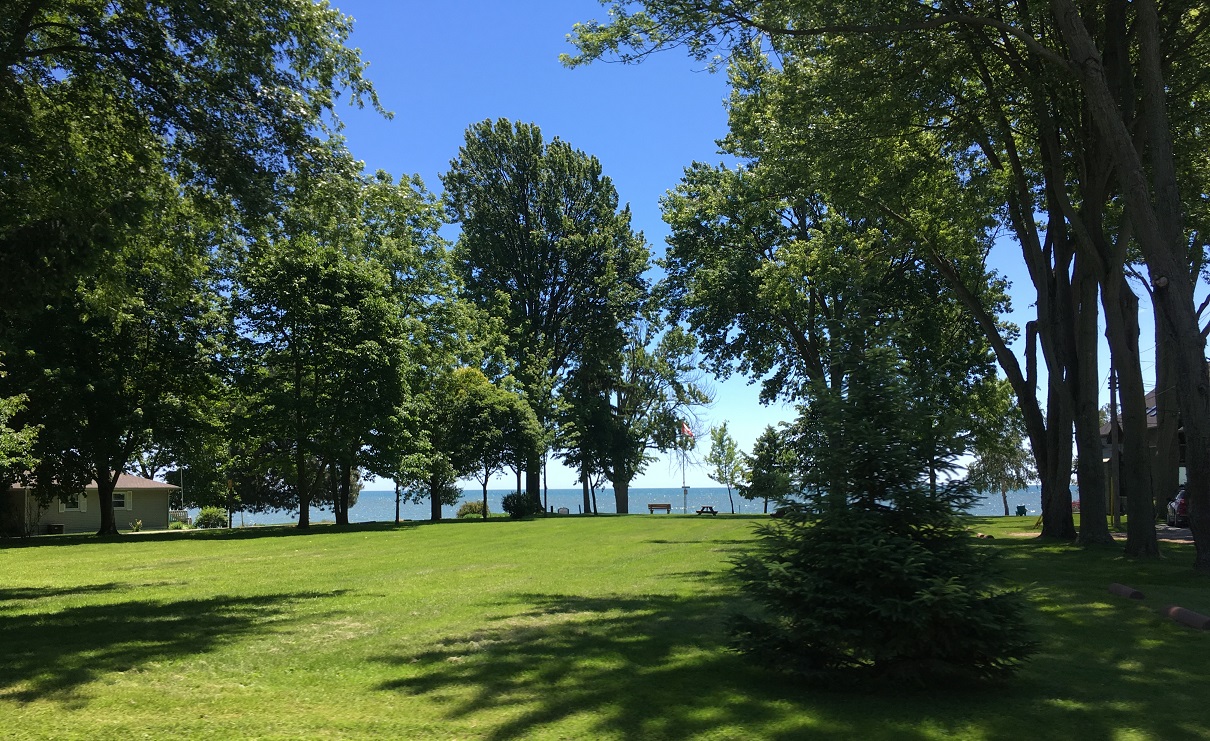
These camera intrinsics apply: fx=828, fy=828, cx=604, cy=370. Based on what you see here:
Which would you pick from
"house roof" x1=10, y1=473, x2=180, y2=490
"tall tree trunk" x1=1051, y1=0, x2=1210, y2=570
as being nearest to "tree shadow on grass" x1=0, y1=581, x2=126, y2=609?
"tall tree trunk" x1=1051, y1=0, x2=1210, y2=570

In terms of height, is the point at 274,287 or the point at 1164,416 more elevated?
the point at 274,287

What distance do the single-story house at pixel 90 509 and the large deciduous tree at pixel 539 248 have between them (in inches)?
885

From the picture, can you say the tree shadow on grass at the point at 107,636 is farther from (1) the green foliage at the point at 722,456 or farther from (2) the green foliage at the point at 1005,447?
(1) the green foliage at the point at 722,456

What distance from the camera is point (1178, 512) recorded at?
94.6 ft

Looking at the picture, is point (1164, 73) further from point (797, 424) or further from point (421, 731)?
point (421, 731)

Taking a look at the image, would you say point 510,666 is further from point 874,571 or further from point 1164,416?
point 1164,416

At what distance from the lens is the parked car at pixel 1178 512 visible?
28.1m

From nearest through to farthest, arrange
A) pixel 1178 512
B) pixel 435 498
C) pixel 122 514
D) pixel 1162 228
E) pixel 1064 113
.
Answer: pixel 1162 228
pixel 1064 113
pixel 1178 512
pixel 435 498
pixel 122 514

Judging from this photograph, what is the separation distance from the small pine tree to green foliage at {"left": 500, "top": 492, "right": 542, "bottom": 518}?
37820mm

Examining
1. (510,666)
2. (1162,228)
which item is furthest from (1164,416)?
(510,666)

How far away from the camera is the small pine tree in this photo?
5.66 meters

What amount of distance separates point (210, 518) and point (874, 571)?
184 ft

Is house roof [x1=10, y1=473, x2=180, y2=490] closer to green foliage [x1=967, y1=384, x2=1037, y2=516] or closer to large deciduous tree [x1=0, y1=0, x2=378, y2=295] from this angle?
large deciduous tree [x1=0, y1=0, x2=378, y2=295]

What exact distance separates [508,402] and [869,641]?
37210 millimetres
